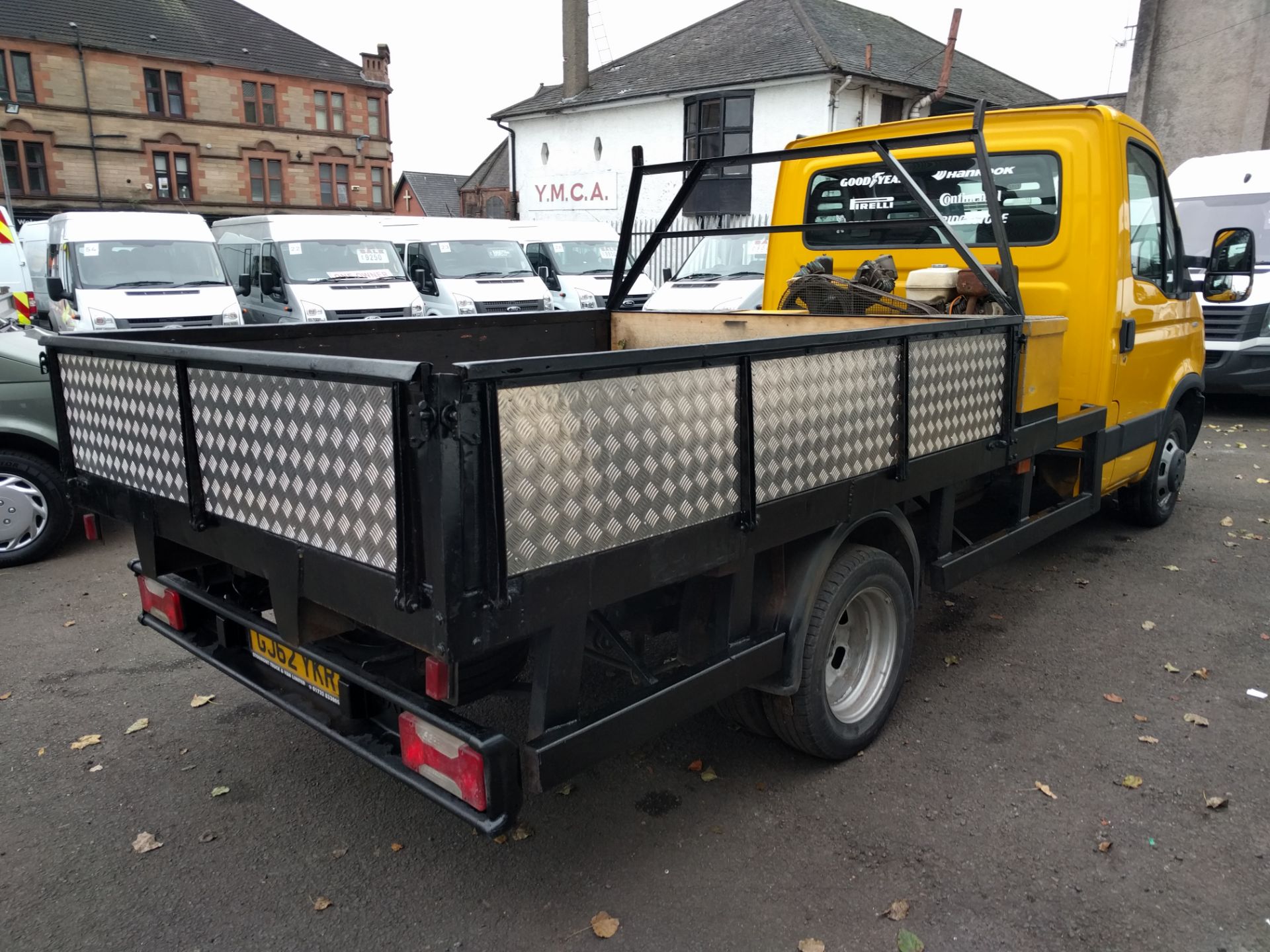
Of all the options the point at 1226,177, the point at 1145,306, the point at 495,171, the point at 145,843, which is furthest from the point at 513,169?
the point at 145,843

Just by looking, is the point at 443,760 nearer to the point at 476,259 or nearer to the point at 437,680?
the point at 437,680

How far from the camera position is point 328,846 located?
3.19 meters

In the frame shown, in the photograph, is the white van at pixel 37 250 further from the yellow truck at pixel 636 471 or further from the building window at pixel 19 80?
the building window at pixel 19 80

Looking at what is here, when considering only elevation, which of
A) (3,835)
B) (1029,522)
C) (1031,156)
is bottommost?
(3,835)

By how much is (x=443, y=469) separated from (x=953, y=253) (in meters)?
3.94

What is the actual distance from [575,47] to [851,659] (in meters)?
30.0

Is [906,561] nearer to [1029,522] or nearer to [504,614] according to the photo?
[1029,522]

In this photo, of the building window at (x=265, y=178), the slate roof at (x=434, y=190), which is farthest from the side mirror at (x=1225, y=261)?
the slate roof at (x=434, y=190)

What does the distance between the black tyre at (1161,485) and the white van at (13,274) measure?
36.9 feet

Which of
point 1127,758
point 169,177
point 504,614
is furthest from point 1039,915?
point 169,177

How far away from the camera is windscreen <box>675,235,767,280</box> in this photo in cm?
1411

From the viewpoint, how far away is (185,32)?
44.1 m

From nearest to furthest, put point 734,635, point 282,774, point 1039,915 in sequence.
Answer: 1. point 1039,915
2. point 734,635
3. point 282,774

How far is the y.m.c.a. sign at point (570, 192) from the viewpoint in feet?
98.1
